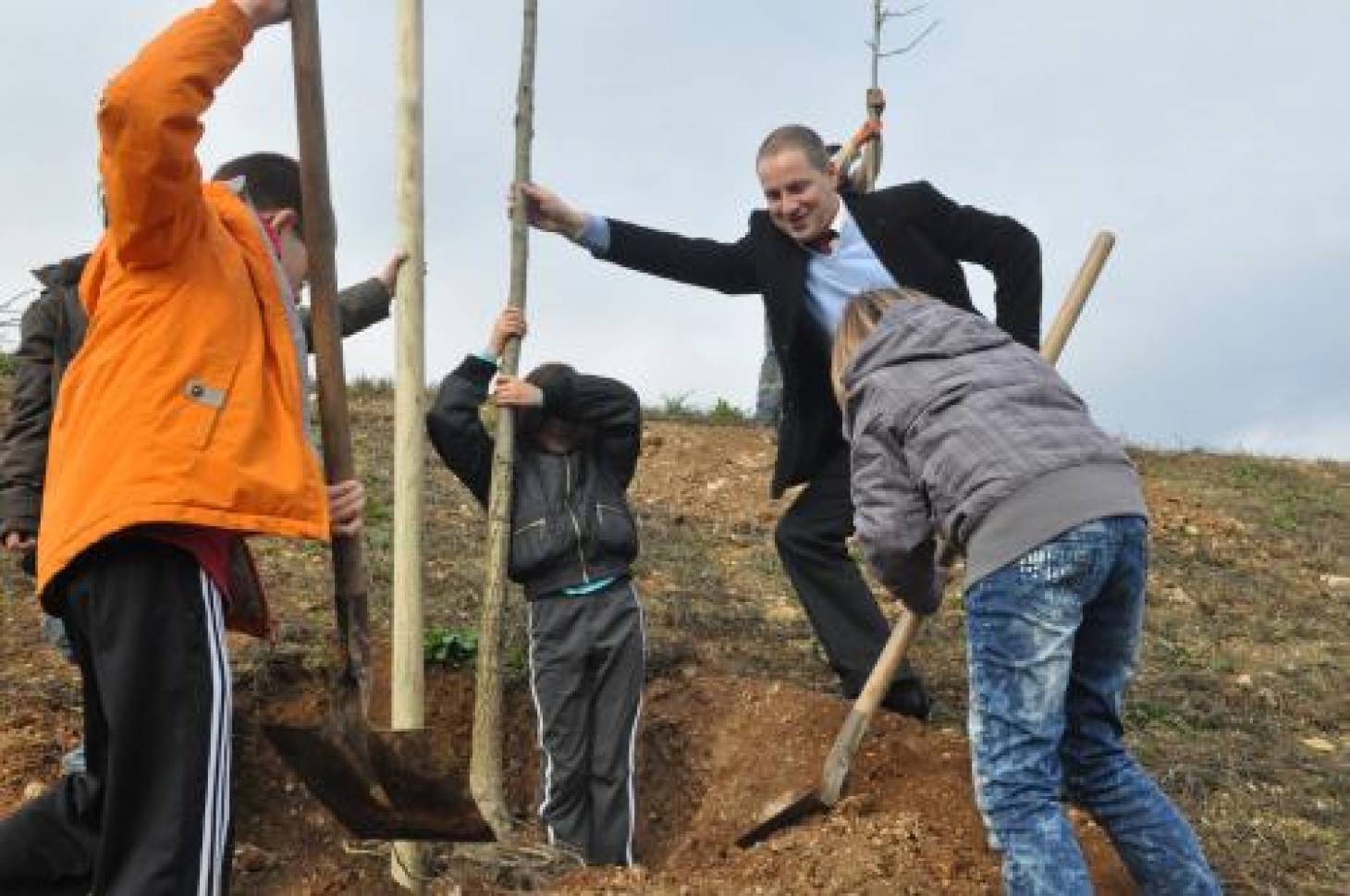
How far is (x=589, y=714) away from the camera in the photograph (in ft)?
15.7

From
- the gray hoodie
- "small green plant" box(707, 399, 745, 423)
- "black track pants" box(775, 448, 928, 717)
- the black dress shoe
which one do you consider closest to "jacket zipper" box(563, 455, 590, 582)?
"black track pants" box(775, 448, 928, 717)

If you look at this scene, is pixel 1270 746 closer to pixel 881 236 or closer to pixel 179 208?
pixel 881 236

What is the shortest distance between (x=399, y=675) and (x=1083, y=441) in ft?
6.56

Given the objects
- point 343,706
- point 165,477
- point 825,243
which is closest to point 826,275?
point 825,243

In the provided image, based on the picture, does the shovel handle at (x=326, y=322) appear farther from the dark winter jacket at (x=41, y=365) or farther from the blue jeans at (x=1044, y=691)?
the blue jeans at (x=1044, y=691)

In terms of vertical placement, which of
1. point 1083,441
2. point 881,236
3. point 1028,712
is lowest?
point 1028,712

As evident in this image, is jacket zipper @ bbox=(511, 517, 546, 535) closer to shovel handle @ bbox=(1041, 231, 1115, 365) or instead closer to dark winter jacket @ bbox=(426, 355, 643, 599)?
dark winter jacket @ bbox=(426, 355, 643, 599)

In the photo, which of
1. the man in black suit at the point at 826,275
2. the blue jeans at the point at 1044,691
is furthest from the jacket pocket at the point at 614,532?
the blue jeans at the point at 1044,691

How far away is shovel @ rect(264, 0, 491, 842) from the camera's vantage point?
10.6 ft

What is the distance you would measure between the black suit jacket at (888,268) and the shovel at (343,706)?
1.74 meters

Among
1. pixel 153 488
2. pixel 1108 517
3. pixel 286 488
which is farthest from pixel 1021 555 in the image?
pixel 153 488

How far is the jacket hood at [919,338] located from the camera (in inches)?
129

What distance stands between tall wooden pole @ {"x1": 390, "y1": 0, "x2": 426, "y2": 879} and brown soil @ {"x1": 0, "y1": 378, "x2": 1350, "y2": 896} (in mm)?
274

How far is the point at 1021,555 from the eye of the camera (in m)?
3.02
